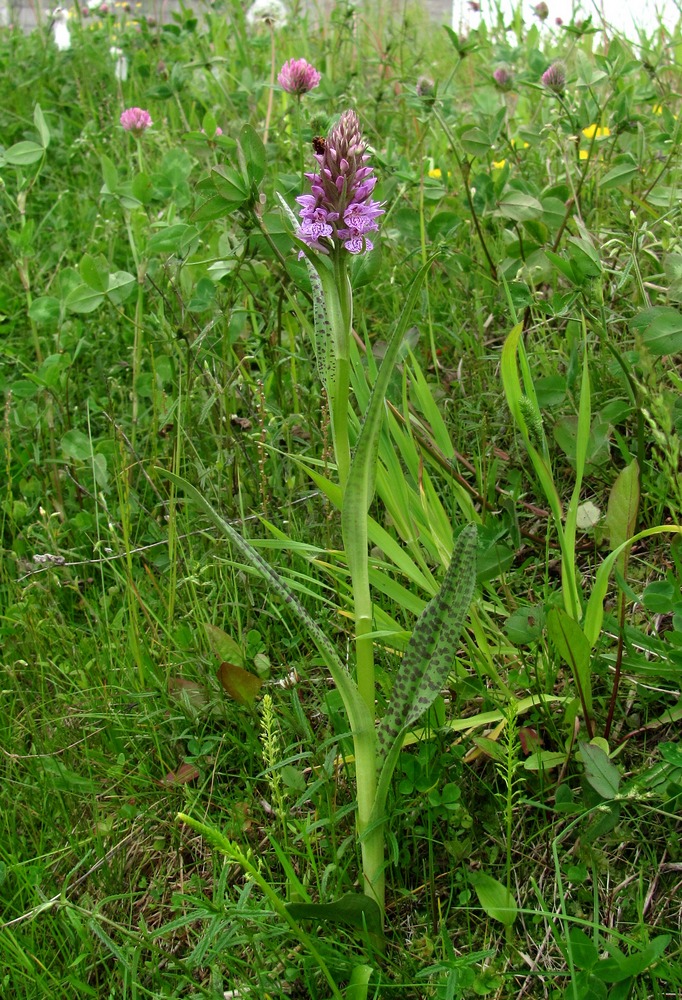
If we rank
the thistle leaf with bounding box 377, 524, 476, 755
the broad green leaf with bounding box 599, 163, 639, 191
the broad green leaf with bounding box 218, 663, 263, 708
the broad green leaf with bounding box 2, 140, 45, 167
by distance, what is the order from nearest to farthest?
the thistle leaf with bounding box 377, 524, 476, 755, the broad green leaf with bounding box 218, 663, 263, 708, the broad green leaf with bounding box 599, 163, 639, 191, the broad green leaf with bounding box 2, 140, 45, 167

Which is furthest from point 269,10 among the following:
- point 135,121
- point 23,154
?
point 23,154

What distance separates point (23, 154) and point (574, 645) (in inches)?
90.6

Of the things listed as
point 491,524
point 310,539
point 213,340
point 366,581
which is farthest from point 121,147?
point 366,581

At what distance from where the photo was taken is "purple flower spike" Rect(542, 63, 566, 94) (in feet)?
8.02

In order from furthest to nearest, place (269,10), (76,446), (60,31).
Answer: (60,31) < (269,10) < (76,446)

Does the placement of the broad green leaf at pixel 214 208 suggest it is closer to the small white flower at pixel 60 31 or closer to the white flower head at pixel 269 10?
the white flower head at pixel 269 10

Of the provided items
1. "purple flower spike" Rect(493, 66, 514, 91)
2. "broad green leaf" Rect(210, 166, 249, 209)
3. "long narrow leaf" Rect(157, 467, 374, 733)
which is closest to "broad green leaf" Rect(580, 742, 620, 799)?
"long narrow leaf" Rect(157, 467, 374, 733)

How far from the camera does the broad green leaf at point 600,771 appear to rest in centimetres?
133

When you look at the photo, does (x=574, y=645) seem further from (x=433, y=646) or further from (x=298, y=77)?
(x=298, y=77)

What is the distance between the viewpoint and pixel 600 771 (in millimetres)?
1343

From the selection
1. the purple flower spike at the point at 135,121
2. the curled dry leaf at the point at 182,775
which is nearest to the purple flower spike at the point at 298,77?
the purple flower spike at the point at 135,121

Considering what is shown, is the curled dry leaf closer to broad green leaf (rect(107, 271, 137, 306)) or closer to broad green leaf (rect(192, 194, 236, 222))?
broad green leaf (rect(192, 194, 236, 222))

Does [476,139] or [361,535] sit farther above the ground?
[476,139]

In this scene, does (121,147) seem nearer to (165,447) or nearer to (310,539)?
(165,447)
